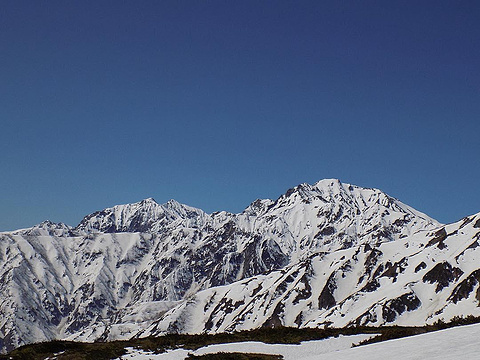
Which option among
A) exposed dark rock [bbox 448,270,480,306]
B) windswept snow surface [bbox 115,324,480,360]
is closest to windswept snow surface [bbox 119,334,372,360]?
windswept snow surface [bbox 115,324,480,360]

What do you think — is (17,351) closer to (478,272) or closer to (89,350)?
(89,350)

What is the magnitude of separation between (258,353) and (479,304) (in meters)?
173

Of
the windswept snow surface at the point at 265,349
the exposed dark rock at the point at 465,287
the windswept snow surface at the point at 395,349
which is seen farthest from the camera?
the exposed dark rock at the point at 465,287

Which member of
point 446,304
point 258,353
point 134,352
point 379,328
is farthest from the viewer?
point 446,304

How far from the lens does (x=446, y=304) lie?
190 metres

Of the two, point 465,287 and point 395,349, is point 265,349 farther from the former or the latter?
point 465,287

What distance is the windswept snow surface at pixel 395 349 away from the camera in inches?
598

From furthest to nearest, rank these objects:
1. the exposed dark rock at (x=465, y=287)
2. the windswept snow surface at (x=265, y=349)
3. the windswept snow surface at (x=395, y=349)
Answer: the exposed dark rock at (x=465, y=287) → the windswept snow surface at (x=265, y=349) → the windswept snow surface at (x=395, y=349)

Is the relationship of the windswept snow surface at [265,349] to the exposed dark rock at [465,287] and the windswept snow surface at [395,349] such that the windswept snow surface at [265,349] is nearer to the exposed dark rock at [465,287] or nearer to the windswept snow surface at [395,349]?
the windswept snow surface at [395,349]

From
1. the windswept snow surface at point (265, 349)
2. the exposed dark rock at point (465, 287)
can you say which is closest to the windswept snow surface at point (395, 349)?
the windswept snow surface at point (265, 349)

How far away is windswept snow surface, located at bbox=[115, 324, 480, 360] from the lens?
Result: 598 inches

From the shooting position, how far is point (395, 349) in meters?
17.3

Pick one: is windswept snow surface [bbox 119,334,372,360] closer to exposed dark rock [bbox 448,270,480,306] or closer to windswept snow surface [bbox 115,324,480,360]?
windswept snow surface [bbox 115,324,480,360]

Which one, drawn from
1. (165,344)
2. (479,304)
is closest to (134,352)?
(165,344)
